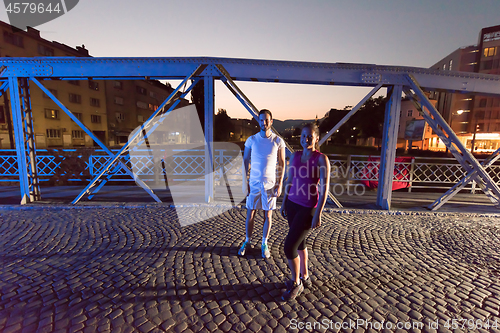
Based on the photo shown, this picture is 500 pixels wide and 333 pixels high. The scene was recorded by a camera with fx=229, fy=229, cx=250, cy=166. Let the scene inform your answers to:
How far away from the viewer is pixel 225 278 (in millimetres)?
3092

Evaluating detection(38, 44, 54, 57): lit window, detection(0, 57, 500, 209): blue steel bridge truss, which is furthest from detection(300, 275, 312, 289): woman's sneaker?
detection(38, 44, 54, 57): lit window

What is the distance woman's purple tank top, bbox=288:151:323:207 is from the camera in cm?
257

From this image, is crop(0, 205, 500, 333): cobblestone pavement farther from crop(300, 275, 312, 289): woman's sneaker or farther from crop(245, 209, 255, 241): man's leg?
crop(245, 209, 255, 241): man's leg

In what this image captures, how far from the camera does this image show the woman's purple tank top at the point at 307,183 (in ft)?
8.43

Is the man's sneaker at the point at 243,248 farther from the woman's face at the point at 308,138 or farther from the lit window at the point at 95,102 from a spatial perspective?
the lit window at the point at 95,102

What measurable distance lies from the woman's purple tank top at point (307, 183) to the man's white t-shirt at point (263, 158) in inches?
28.8

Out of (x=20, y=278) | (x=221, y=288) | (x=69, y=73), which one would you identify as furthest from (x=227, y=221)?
(x=69, y=73)

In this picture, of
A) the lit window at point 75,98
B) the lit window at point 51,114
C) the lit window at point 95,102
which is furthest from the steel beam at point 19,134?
the lit window at point 95,102

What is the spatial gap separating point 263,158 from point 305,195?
1000 millimetres

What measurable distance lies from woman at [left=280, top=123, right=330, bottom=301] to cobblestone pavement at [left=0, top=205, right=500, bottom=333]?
55 cm

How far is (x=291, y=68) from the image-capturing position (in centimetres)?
586

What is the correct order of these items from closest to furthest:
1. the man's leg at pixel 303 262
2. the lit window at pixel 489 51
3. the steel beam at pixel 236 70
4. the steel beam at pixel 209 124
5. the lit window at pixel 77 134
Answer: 1. the man's leg at pixel 303 262
2. the steel beam at pixel 236 70
3. the steel beam at pixel 209 124
4. the lit window at pixel 77 134
5. the lit window at pixel 489 51

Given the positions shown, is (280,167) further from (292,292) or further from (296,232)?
(292,292)

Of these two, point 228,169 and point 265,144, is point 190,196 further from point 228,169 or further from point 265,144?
point 265,144
